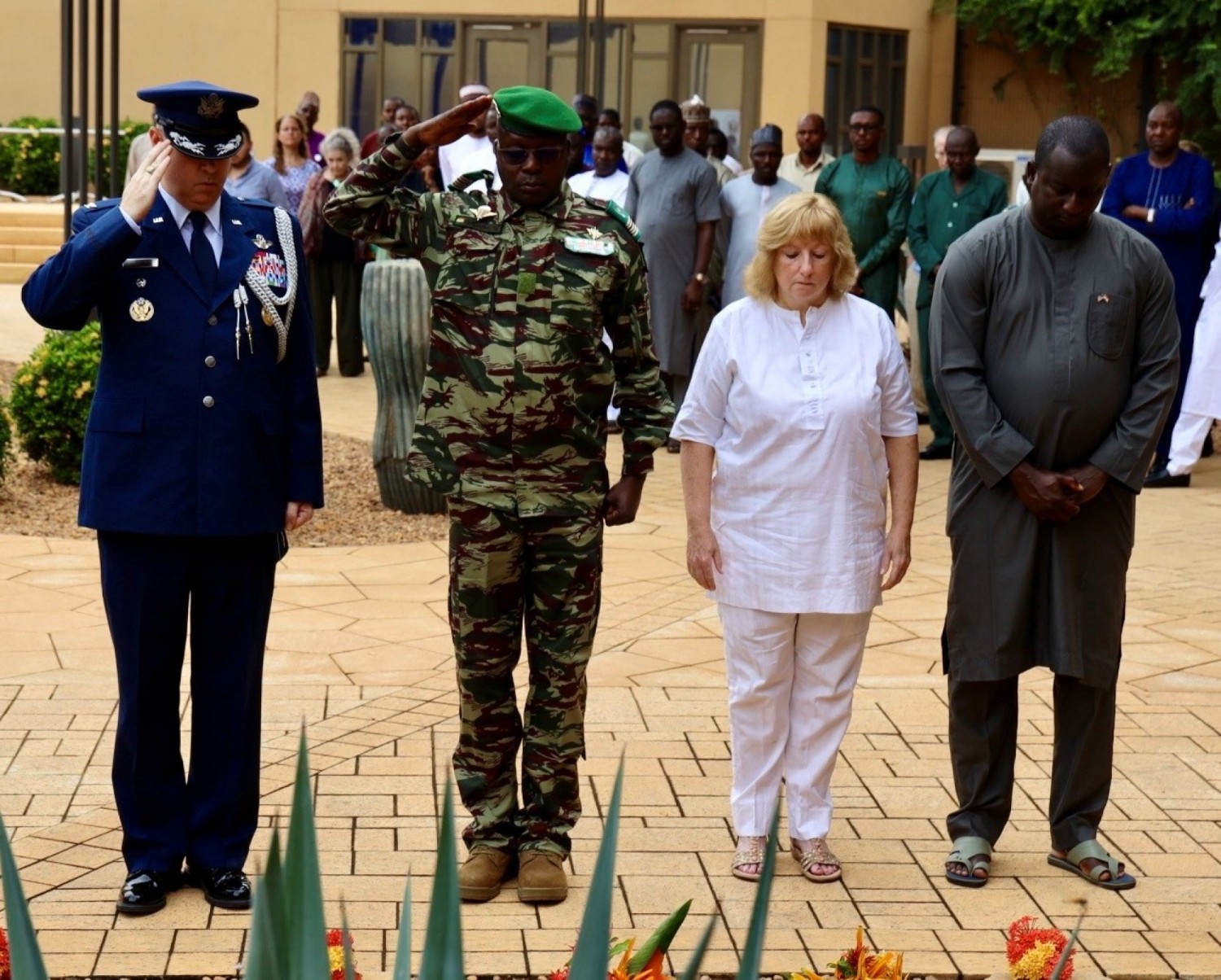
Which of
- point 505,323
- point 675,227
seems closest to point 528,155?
point 505,323

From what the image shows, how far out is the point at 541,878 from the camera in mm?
4773

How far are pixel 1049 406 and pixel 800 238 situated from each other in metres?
0.76

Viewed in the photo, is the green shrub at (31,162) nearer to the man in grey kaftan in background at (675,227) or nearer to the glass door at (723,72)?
the glass door at (723,72)

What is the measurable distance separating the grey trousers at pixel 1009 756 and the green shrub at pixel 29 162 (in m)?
20.8

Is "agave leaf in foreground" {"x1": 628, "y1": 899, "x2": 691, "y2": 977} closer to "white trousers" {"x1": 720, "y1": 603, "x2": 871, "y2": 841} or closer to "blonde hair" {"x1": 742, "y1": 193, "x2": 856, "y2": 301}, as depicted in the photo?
"white trousers" {"x1": 720, "y1": 603, "x2": 871, "y2": 841}

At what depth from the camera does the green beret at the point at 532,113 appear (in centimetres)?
442

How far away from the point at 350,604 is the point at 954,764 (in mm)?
3448

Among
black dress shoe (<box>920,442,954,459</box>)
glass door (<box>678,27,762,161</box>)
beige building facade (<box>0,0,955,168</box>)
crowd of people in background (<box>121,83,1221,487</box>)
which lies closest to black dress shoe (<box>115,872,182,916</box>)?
crowd of people in background (<box>121,83,1221,487</box>)

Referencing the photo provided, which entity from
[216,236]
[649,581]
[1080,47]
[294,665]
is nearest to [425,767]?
[294,665]

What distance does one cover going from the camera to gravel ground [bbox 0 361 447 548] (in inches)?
368

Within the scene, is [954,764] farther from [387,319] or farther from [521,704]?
[387,319]

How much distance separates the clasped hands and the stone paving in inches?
39.9

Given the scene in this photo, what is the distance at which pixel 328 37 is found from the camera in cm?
2589

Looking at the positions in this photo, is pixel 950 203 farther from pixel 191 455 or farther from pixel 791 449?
pixel 191 455
